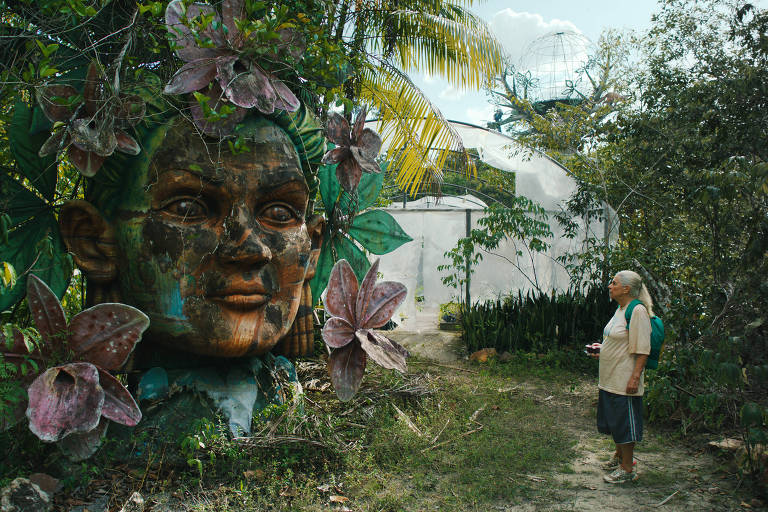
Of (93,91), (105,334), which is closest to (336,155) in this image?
(93,91)

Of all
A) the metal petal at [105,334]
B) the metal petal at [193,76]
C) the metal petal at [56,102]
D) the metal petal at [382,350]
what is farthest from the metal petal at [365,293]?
the metal petal at [56,102]

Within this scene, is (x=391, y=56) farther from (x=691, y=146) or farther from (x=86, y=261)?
(x=86, y=261)

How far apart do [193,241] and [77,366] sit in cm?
77

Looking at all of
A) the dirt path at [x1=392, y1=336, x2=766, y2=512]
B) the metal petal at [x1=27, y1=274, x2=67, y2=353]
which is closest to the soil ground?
the dirt path at [x1=392, y1=336, x2=766, y2=512]

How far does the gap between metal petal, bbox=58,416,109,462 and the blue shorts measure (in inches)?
105

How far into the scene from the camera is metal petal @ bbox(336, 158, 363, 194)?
339cm

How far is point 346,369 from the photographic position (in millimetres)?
3229

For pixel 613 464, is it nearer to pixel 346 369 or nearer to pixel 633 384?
pixel 633 384

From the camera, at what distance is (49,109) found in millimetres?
2461

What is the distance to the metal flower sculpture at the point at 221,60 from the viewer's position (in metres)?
2.56

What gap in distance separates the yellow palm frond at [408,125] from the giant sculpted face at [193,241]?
8.46 feet

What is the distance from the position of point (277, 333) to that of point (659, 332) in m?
2.18

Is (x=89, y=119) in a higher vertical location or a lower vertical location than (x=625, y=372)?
higher

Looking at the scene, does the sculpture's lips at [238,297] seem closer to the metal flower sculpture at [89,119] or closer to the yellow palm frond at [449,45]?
the metal flower sculpture at [89,119]
